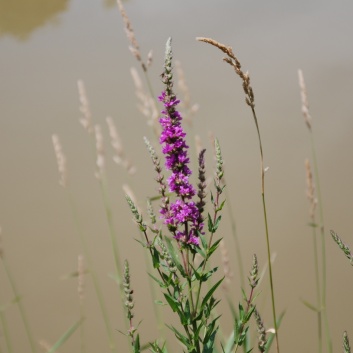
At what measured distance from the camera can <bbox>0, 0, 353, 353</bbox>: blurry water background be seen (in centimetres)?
348

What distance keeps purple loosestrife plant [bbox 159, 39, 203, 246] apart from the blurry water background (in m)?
1.36

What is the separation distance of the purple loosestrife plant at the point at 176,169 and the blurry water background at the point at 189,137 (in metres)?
1.36

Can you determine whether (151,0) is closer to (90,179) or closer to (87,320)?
(90,179)

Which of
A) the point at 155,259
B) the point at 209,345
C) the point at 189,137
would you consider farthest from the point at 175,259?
the point at 189,137

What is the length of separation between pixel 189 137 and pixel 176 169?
313 centimetres

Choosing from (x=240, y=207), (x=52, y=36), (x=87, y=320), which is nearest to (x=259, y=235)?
(x=240, y=207)

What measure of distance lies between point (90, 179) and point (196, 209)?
11.1ft

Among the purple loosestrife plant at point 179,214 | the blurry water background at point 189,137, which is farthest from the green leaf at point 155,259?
the blurry water background at point 189,137

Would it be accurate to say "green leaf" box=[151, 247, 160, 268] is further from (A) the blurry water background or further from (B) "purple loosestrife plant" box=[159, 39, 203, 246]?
(A) the blurry water background

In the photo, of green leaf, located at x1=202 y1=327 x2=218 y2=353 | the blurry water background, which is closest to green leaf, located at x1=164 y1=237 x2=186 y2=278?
green leaf, located at x1=202 y1=327 x2=218 y2=353

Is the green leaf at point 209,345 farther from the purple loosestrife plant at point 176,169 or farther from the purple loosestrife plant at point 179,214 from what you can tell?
the purple loosestrife plant at point 176,169

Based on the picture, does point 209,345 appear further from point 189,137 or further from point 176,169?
point 189,137

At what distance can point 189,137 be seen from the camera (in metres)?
4.30

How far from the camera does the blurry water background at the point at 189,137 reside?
3.48 meters
